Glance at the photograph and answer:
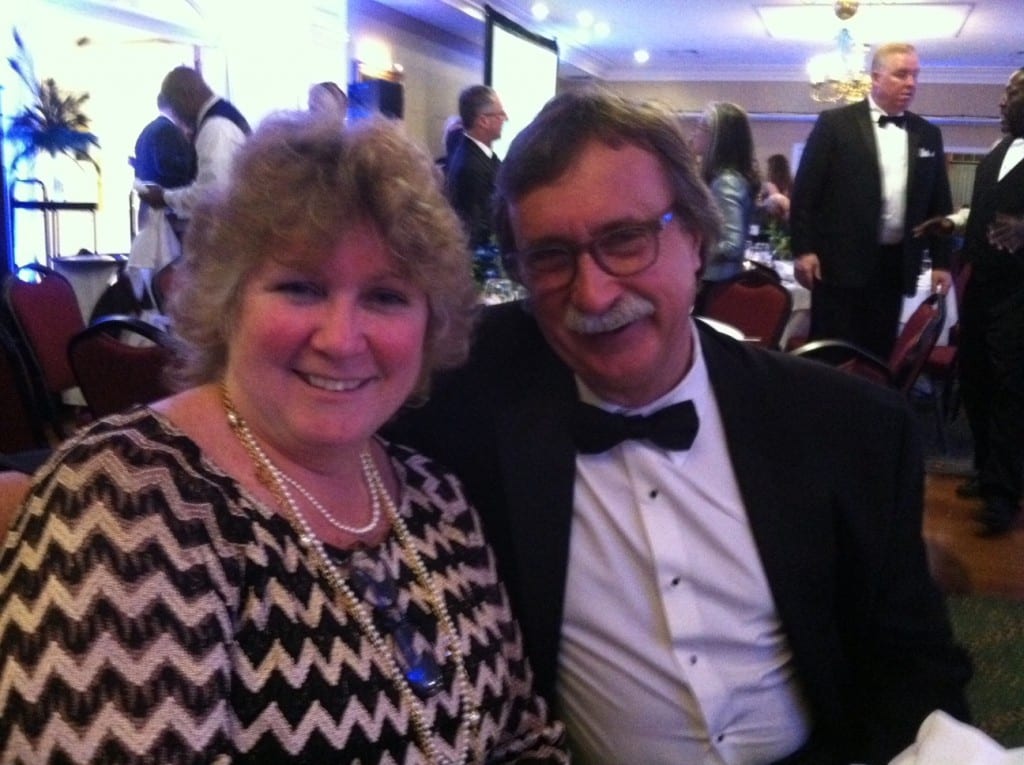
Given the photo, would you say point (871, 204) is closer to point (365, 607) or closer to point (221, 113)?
point (221, 113)

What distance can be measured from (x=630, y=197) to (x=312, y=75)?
6.83 m

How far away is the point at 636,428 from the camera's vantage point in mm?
1377

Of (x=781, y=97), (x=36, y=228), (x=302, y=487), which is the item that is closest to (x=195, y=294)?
(x=302, y=487)

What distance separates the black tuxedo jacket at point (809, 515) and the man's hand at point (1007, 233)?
3.01 m

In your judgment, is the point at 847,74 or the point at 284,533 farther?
the point at 847,74

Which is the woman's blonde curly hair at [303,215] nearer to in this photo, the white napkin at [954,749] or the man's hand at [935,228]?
the white napkin at [954,749]

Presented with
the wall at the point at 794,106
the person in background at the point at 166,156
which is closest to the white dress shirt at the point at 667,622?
the person in background at the point at 166,156

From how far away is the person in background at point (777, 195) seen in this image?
8.30m

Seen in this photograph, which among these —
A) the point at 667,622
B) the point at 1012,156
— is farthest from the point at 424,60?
the point at 667,622

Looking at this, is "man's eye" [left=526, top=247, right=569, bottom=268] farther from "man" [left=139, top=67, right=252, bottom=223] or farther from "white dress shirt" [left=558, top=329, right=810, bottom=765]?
"man" [left=139, top=67, right=252, bottom=223]

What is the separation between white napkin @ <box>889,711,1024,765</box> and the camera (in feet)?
2.94

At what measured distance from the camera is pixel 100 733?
2.83 ft

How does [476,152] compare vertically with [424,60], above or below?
below

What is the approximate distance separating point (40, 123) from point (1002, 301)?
5621mm
